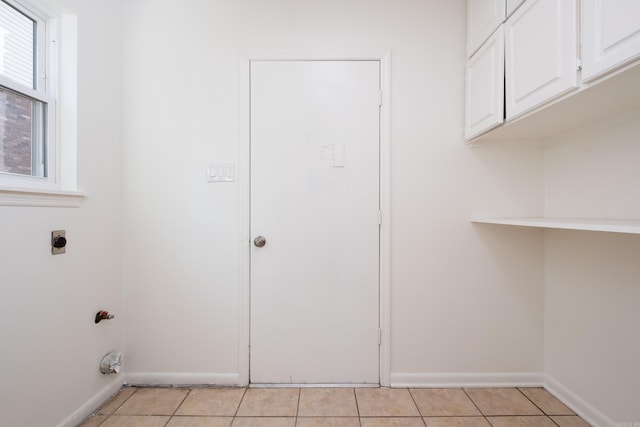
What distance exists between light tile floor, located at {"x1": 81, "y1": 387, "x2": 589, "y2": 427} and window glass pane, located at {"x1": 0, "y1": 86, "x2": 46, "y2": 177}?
1.38 m

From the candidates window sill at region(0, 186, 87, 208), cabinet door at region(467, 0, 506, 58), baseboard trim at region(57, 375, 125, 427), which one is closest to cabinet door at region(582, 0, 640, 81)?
cabinet door at region(467, 0, 506, 58)

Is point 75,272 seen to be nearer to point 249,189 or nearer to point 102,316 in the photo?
point 102,316

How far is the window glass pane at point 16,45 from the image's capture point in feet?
4.20

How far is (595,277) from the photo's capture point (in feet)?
4.84

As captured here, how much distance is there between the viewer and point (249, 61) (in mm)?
1779

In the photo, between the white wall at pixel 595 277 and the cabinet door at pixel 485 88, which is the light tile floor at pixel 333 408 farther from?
the cabinet door at pixel 485 88

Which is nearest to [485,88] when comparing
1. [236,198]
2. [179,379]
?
[236,198]

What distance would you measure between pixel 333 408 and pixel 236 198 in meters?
1.38

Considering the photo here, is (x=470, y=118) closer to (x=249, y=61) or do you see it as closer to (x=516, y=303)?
(x=516, y=303)

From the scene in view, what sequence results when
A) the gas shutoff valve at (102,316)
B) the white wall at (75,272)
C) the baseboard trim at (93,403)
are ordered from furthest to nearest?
the gas shutoff valve at (102,316), the baseboard trim at (93,403), the white wall at (75,272)

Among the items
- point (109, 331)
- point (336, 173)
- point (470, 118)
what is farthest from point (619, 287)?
point (109, 331)

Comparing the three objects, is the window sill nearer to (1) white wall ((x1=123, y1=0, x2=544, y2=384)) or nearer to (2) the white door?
(1) white wall ((x1=123, y1=0, x2=544, y2=384))

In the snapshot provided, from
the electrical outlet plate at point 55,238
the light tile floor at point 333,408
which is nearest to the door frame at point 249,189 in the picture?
the light tile floor at point 333,408

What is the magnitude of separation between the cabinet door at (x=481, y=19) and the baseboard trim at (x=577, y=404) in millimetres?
2103
